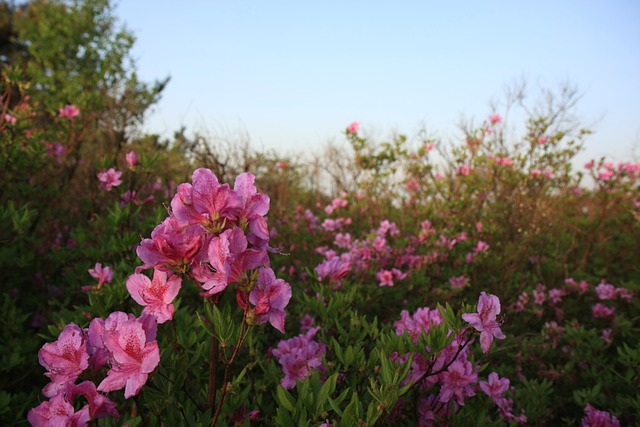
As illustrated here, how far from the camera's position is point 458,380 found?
52.7 inches

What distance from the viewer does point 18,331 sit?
2254 millimetres

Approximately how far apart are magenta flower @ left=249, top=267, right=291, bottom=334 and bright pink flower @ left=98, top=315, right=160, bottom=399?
0.22m

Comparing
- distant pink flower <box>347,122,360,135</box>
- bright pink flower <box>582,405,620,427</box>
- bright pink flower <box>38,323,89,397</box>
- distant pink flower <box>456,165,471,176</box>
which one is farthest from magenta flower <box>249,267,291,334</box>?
distant pink flower <box>347,122,360,135</box>

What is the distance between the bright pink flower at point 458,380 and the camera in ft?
4.34

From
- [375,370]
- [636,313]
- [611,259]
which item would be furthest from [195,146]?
[611,259]

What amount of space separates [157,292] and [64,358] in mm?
247

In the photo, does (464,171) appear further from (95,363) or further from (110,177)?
(95,363)

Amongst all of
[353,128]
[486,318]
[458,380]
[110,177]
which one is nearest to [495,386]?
[458,380]

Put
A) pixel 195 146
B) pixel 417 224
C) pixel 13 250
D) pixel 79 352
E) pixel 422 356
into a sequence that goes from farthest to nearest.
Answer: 1. pixel 417 224
2. pixel 195 146
3. pixel 13 250
4. pixel 422 356
5. pixel 79 352

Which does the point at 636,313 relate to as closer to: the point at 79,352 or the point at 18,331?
the point at 79,352

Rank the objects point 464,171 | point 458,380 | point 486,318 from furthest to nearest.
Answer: point 464,171 < point 458,380 < point 486,318

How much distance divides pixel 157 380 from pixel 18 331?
1.76 m

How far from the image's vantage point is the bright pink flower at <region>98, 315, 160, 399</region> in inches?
34.5

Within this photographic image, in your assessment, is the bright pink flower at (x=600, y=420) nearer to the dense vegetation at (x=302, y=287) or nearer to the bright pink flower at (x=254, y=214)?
the dense vegetation at (x=302, y=287)
